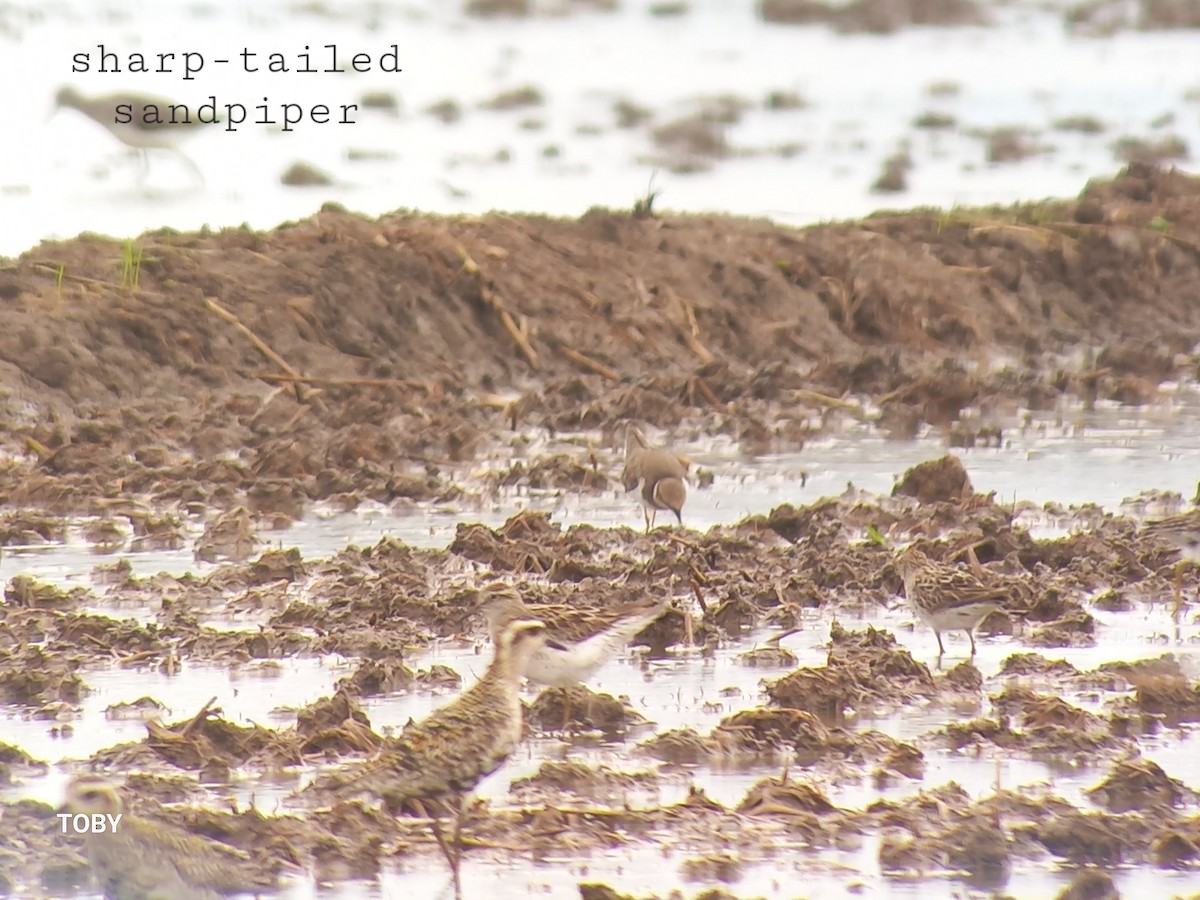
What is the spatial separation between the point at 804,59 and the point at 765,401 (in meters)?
20.8

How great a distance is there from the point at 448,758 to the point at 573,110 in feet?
75.7

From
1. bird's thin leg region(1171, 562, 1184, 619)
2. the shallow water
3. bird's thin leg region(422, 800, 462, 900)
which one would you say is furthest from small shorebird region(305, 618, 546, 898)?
the shallow water

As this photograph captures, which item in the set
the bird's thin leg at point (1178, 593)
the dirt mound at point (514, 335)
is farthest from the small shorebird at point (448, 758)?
the dirt mound at point (514, 335)

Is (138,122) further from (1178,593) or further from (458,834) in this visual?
(458,834)

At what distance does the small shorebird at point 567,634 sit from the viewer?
26.9 feet

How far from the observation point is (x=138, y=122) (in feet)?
69.4

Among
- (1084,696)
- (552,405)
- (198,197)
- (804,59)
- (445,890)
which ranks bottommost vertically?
(445,890)

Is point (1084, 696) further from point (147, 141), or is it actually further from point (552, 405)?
point (147, 141)

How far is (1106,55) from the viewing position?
37125 millimetres

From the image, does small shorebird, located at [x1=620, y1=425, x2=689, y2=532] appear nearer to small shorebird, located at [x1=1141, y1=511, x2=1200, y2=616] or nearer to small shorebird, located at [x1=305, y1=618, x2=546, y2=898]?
small shorebird, located at [x1=1141, y1=511, x2=1200, y2=616]

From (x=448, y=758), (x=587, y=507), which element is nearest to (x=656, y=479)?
(x=587, y=507)

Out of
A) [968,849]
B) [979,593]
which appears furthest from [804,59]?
[968,849]

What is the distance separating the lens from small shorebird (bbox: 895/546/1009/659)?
375 inches

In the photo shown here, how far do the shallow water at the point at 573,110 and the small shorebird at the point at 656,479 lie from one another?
23.7 feet
